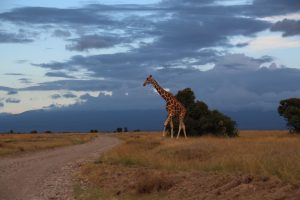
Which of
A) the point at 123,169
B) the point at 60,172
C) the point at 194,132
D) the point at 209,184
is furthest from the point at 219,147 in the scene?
the point at 194,132

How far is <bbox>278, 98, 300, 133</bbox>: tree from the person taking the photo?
182ft

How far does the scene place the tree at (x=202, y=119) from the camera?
5156 cm

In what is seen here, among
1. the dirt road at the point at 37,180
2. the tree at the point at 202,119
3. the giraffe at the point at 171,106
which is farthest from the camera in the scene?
the tree at the point at 202,119

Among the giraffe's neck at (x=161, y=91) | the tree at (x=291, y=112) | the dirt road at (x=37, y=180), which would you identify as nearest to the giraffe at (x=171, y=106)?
the giraffe's neck at (x=161, y=91)

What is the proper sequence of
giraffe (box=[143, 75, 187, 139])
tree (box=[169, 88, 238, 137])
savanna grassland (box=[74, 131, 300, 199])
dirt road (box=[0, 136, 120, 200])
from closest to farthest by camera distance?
savanna grassland (box=[74, 131, 300, 199]), dirt road (box=[0, 136, 120, 200]), giraffe (box=[143, 75, 187, 139]), tree (box=[169, 88, 238, 137])

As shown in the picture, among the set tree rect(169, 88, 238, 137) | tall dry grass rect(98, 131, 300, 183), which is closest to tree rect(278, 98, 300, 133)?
tree rect(169, 88, 238, 137)

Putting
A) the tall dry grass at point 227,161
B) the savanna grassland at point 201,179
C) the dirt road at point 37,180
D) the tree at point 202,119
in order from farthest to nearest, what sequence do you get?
the tree at point 202,119 < the dirt road at point 37,180 < the tall dry grass at point 227,161 < the savanna grassland at point 201,179

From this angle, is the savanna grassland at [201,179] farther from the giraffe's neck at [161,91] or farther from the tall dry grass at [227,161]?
the giraffe's neck at [161,91]

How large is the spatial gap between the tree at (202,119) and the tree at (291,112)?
5.97m

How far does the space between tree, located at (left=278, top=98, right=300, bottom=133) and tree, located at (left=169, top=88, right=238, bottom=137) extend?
5970 mm

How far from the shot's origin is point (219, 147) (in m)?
28.2

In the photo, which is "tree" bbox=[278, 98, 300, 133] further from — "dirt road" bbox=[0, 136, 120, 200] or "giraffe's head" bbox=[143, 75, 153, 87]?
"dirt road" bbox=[0, 136, 120, 200]

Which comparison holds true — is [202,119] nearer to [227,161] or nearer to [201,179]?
[227,161]

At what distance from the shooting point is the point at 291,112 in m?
56.9
